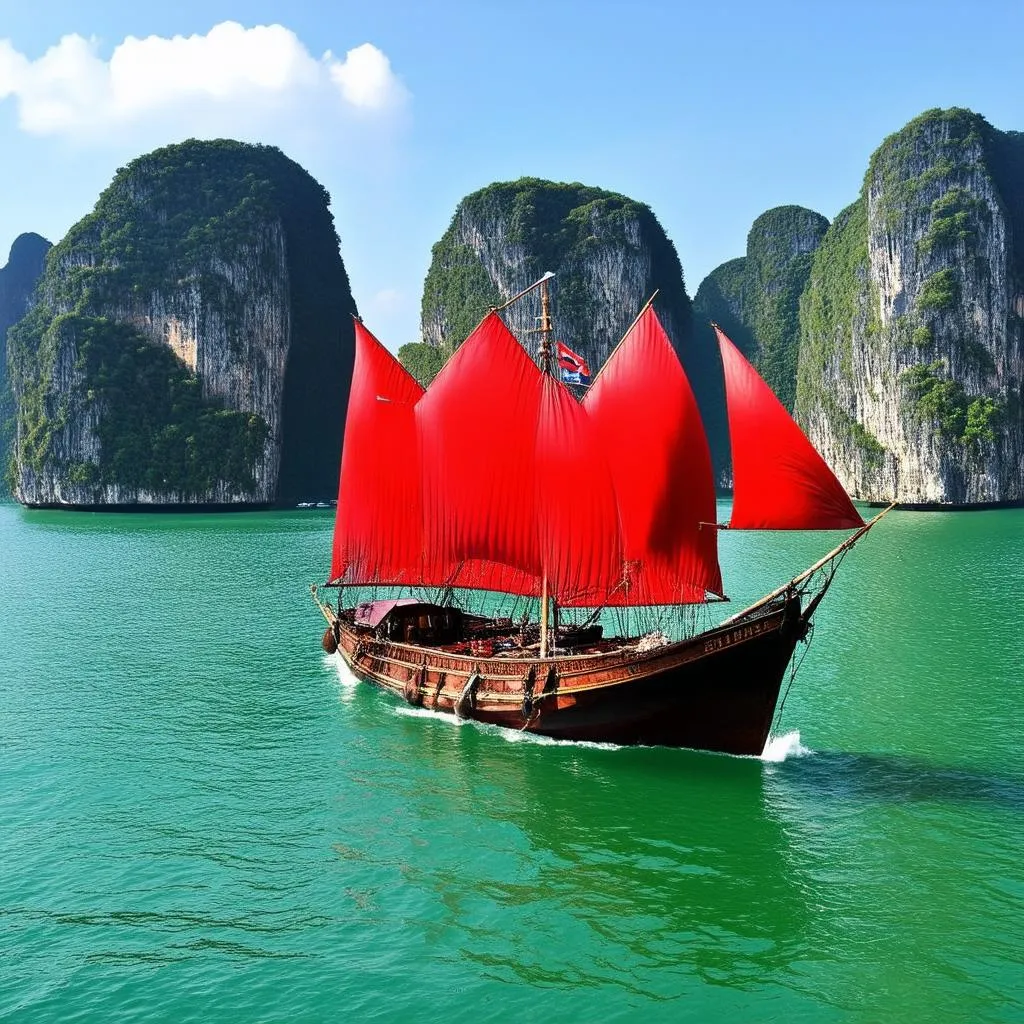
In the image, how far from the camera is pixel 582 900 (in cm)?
1230

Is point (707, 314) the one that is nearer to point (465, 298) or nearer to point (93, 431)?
point (465, 298)

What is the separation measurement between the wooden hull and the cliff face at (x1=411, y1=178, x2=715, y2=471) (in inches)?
4051

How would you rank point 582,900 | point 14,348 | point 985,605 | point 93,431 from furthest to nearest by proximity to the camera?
point 14,348, point 93,431, point 985,605, point 582,900

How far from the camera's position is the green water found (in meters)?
10.4

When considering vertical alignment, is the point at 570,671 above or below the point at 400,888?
above

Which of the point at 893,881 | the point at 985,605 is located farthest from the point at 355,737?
the point at 985,605

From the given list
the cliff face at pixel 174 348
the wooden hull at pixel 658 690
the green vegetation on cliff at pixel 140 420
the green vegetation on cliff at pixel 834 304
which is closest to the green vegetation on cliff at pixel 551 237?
the green vegetation on cliff at pixel 834 304

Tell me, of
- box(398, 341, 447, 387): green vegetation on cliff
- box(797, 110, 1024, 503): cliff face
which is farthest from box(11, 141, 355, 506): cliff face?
box(797, 110, 1024, 503): cliff face

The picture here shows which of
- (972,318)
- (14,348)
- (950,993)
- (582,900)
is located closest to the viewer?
(950,993)

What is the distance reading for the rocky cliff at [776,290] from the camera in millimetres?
161000

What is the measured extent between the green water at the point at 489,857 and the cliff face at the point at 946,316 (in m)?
73.4

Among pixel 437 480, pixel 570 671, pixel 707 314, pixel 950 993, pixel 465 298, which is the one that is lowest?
pixel 950 993

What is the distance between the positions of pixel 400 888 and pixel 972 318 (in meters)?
96.2

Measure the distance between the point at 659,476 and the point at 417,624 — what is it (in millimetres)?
7380
